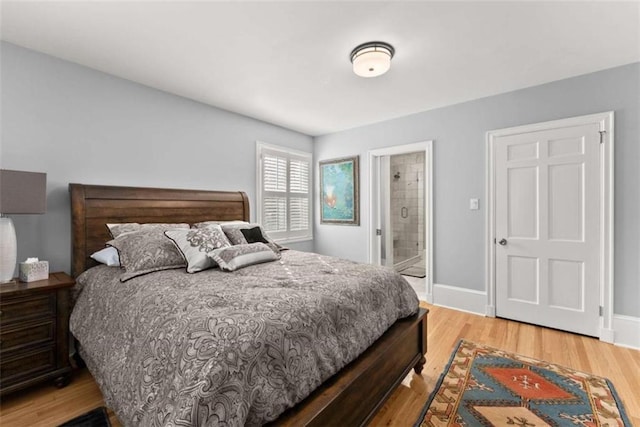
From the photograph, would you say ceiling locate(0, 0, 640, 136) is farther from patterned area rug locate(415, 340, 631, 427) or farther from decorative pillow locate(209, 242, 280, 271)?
patterned area rug locate(415, 340, 631, 427)

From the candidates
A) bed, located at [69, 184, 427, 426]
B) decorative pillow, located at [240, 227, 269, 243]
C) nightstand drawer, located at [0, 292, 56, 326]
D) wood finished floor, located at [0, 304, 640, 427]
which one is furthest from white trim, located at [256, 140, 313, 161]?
wood finished floor, located at [0, 304, 640, 427]

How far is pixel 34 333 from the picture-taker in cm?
194

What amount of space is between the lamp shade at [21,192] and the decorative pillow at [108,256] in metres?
0.52

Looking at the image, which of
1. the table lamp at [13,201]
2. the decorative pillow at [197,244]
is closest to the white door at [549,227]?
the decorative pillow at [197,244]

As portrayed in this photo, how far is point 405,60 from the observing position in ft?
7.94

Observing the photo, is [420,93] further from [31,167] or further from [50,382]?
[50,382]

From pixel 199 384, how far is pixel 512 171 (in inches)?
136

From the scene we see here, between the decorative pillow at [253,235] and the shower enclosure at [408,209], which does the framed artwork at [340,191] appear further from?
the decorative pillow at [253,235]

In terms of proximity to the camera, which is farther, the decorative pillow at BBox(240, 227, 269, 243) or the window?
the window

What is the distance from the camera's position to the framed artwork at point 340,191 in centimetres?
444

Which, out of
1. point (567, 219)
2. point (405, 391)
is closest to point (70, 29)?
point (405, 391)

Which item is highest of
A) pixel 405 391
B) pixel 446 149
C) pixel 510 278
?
pixel 446 149

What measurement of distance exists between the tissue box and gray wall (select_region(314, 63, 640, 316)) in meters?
3.47

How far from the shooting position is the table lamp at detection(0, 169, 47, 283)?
1.85 meters
